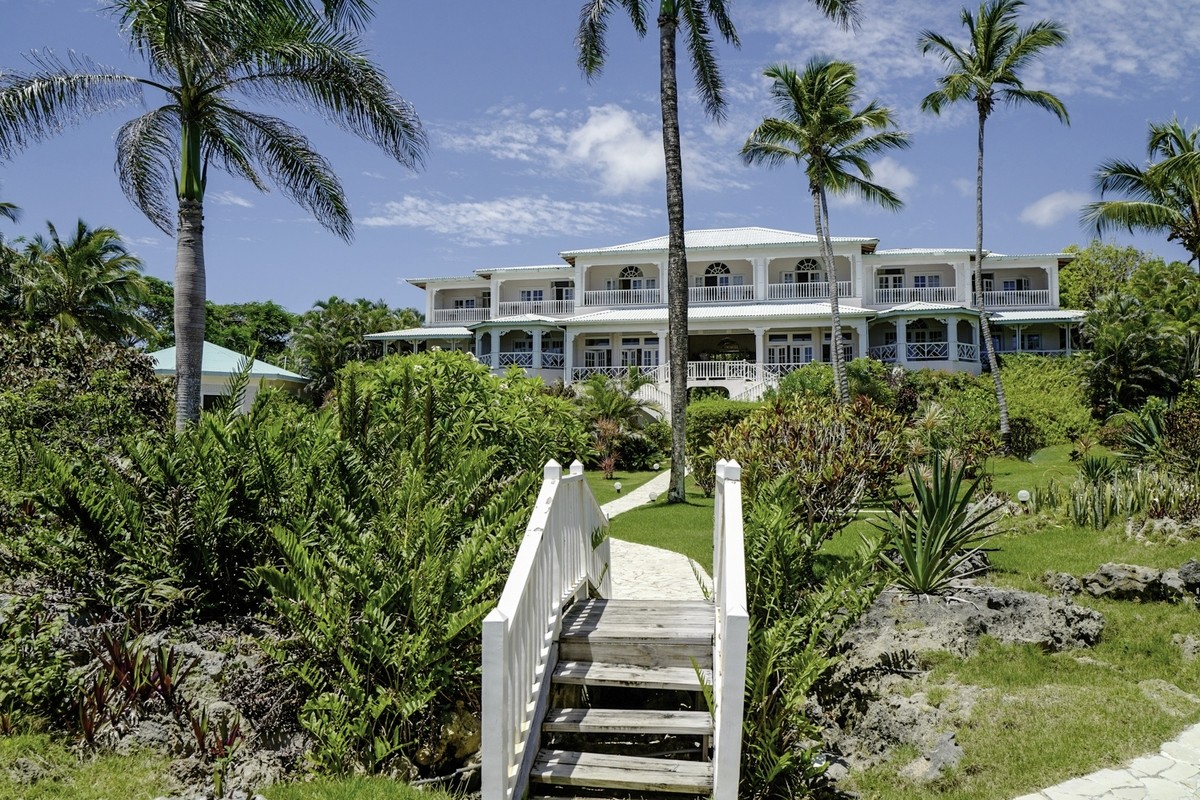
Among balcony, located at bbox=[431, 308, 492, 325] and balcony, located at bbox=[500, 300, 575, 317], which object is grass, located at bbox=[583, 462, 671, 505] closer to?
balcony, located at bbox=[500, 300, 575, 317]

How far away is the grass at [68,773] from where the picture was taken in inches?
147

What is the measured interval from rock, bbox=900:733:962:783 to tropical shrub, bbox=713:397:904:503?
11.9 feet

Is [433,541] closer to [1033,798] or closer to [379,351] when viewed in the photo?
[1033,798]

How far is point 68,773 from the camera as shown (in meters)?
3.95

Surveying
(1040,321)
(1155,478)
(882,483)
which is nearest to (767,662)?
(882,483)

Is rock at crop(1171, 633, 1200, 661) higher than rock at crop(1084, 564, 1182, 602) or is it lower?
lower

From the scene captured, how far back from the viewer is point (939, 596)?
7.50 m

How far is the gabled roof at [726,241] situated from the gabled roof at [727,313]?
2648 millimetres

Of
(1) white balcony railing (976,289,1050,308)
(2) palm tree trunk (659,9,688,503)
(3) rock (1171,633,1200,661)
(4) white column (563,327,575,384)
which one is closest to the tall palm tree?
(2) palm tree trunk (659,9,688,503)

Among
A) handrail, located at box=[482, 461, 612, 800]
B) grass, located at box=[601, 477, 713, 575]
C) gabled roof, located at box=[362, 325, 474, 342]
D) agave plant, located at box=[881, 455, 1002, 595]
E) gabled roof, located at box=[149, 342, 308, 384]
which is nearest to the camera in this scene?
handrail, located at box=[482, 461, 612, 800]

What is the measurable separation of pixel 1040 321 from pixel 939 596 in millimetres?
29364

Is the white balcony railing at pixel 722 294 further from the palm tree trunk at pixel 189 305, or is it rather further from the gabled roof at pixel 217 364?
the palm tree trunk at pixel 189 305

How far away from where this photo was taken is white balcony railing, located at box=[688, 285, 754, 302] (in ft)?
119

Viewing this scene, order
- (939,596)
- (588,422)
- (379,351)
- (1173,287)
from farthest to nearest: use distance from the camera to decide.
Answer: (379,351)
(1173,287)
(588,422)
(939,596)
